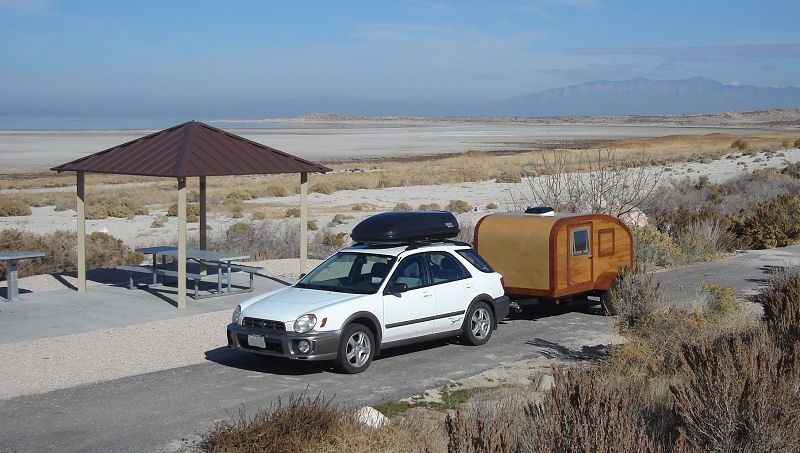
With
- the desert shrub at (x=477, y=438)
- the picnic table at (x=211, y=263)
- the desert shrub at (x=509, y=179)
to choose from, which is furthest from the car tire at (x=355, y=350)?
the desert shrub at (x=509, y=179)

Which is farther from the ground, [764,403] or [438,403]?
[764,403]

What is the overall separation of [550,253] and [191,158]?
18.6 ft

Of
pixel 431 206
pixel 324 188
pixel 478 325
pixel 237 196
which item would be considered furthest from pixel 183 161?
pixel 324 188

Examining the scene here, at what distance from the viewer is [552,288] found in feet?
43.1

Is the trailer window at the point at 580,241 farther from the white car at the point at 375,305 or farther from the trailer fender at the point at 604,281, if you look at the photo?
the white car at the point at 375,305

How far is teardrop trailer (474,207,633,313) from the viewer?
13.2m

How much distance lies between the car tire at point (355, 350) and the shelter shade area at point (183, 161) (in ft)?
14.4

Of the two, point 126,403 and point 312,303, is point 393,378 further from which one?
point 126,403

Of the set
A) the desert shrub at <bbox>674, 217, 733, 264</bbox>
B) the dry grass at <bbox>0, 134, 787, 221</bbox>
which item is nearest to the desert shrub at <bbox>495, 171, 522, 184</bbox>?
the dry grass at <bbox>0, 134, 787, 221</bbox>

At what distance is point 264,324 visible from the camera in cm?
1041

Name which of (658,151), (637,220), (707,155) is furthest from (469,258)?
(658,151)

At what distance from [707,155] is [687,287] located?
166ft

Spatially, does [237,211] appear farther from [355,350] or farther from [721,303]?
[355,350]

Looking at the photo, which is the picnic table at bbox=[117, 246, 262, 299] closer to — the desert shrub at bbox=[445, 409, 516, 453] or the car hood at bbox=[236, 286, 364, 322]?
the car hood at bbox=[236, 286, 364, 322]
